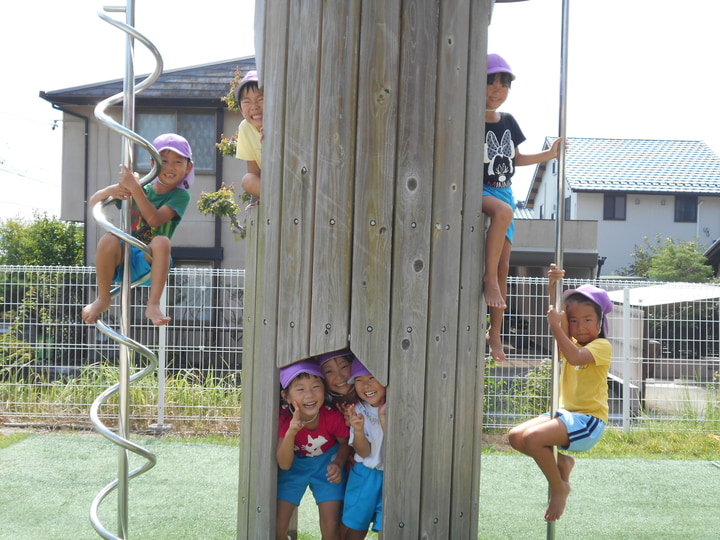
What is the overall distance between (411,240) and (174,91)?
13.2 m

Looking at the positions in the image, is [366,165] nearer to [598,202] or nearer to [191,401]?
[191,401]

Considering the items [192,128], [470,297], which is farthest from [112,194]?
[192,128]

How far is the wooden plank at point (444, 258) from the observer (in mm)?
3158

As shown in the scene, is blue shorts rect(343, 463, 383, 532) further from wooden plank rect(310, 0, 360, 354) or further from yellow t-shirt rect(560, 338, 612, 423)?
yellow t-shirt rect(560, 338, 612, 423)

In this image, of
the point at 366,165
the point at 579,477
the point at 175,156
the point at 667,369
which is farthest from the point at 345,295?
the point at 667,369

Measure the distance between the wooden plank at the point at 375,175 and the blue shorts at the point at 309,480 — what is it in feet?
2.76

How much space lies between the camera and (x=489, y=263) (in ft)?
11.1

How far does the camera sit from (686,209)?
31.3 m

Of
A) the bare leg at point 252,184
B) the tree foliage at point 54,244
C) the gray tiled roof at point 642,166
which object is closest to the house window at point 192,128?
the tree foliage at point 54,244

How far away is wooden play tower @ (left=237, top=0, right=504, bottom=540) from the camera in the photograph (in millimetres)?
3125

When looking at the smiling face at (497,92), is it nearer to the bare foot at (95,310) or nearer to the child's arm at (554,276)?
the child's arm at (554,276)

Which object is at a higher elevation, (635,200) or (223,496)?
(635,200)

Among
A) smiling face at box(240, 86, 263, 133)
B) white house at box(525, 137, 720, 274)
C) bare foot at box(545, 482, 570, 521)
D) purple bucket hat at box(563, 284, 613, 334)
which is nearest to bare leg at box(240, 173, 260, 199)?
smiling face at box(240, 86, 263, 133)

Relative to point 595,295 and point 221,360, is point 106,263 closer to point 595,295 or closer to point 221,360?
point 595,295
